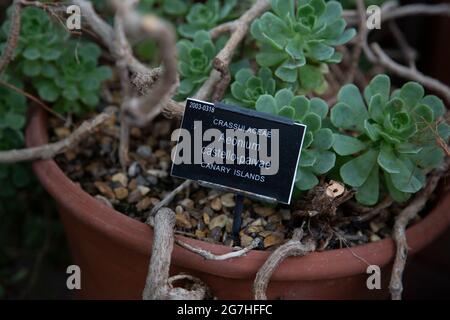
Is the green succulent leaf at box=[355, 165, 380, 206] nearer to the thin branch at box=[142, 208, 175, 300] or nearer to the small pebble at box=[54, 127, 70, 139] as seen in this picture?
the thin branch at box=[142, 208, 175, 300]

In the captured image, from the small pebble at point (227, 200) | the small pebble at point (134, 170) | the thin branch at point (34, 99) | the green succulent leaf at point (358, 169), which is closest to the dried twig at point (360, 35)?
the green succulent leaf at point (358, 169)

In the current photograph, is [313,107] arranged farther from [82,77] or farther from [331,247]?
[82,77]

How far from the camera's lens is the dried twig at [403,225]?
1.12 metres

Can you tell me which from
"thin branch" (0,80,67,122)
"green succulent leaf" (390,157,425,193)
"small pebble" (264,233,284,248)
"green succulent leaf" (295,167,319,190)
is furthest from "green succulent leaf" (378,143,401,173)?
"thin branch" (0,80,67,122)

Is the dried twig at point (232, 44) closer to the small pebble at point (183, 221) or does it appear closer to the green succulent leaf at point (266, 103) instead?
the green succulent leaf at point (266, 103)

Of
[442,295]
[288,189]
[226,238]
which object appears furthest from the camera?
[442,295]

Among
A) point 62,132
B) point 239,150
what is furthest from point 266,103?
point 62,132

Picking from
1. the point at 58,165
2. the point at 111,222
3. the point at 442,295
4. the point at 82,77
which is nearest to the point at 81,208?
the point at 111,222

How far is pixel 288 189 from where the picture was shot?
105 cm

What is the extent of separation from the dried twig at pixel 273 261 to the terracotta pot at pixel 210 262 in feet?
0.09

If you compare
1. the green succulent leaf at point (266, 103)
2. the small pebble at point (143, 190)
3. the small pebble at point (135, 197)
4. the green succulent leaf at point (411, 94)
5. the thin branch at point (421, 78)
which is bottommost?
the small pebble at point (135, 197)

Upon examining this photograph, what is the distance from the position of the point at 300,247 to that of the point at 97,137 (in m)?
0.56

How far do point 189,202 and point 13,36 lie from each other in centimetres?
45

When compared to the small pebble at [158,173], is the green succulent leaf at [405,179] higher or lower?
lower
